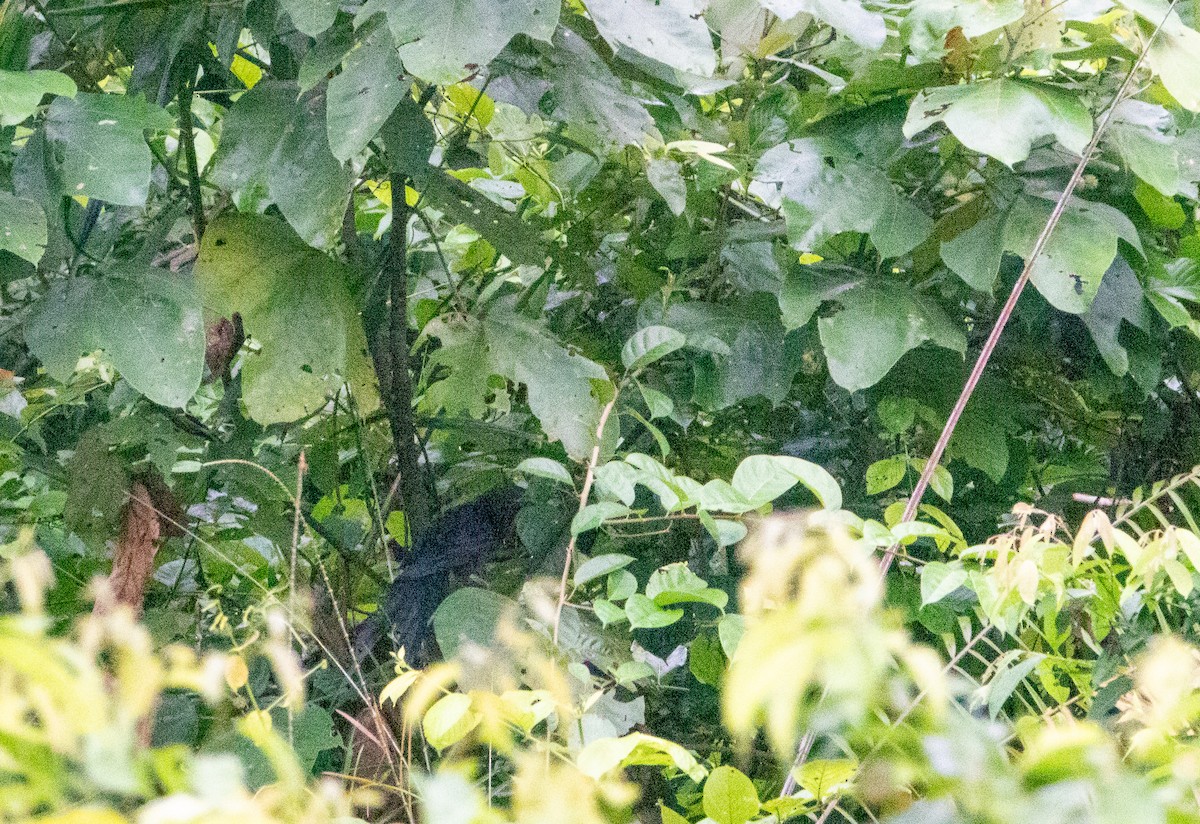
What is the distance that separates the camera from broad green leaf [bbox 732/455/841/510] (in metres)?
0.94

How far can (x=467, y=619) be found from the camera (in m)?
1.05

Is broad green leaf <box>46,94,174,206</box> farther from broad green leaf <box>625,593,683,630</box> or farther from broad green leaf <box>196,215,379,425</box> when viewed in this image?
broad green leaf <box>625,593,683,630</box>

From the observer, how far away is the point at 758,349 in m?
1.29

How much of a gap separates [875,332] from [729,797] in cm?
54

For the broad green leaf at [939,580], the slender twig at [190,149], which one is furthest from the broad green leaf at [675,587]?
the slender twig at [190,149]

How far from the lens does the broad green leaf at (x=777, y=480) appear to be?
0.94 metres

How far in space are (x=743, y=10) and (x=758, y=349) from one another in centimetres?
40

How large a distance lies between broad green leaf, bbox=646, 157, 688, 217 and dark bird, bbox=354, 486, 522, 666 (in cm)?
45

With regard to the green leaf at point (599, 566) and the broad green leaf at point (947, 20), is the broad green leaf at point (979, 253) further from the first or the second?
the green leaf at point (599, 566)

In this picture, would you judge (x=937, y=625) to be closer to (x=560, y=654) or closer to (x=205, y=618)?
(x=560, y=654)

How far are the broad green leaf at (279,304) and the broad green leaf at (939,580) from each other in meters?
0.65

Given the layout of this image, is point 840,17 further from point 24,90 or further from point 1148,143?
point 24,90

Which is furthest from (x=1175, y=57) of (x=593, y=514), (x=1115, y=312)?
(x=593, y=514)

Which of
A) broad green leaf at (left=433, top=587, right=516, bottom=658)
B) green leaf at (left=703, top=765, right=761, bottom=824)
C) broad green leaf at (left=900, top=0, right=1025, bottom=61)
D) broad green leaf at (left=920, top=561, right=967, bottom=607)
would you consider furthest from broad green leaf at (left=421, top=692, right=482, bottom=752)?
broad green leaf at (left=900, top=0, right=1025, bottom=61)
